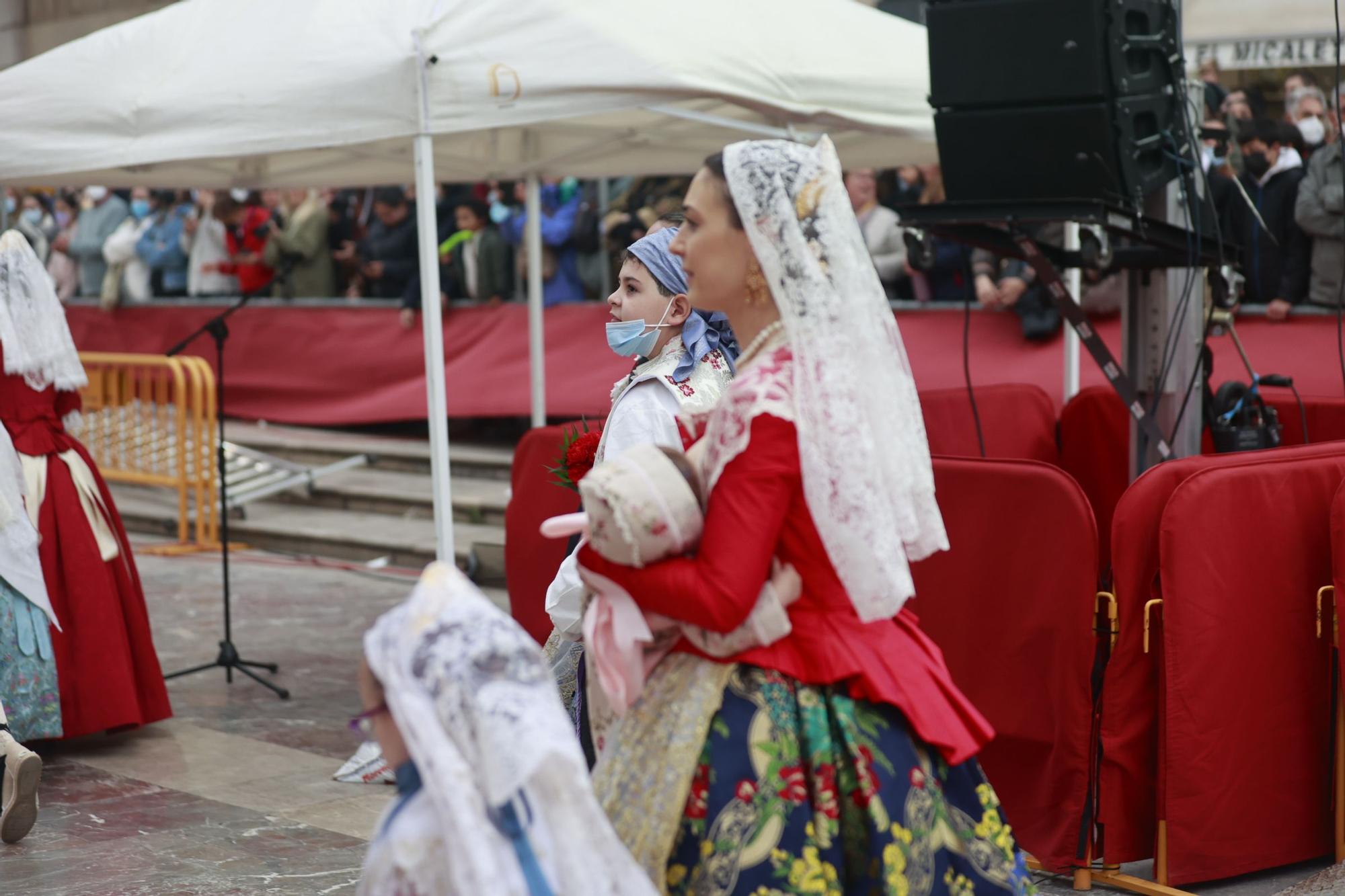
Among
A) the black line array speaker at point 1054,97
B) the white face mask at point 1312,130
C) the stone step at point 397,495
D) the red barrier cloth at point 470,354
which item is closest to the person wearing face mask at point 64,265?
the red barrier cloth at point 470,354

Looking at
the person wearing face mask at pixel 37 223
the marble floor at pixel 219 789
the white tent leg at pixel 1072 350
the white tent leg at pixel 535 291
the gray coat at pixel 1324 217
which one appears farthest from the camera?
the person wearing face mask at pixel 37 223

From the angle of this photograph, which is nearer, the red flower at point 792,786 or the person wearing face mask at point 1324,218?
the red flower at point 792,786

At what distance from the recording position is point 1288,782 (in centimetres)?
438

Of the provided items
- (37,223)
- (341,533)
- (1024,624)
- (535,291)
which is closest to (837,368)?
(1024,624)

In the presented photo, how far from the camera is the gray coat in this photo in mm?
8516

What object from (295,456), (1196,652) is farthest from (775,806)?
(295,456)

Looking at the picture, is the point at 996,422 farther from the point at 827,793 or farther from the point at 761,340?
the point at 827,793

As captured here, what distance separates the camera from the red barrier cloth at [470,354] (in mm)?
9055

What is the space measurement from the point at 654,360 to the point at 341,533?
6.93 meters

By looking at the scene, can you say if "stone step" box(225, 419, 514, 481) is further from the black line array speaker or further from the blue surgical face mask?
the blue surgical face mask

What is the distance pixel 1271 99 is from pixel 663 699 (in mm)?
9027

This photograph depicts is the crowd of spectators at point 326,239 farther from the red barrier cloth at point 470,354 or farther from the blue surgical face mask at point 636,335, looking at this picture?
the blue surgical face mask at point 636,335

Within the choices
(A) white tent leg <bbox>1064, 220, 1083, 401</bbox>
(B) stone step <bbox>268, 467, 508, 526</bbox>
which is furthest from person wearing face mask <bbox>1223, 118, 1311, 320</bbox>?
(B) stone step <bbox>268, 467, 508, 526</bbox>

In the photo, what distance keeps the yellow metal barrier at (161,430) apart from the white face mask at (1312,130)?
7128mm
